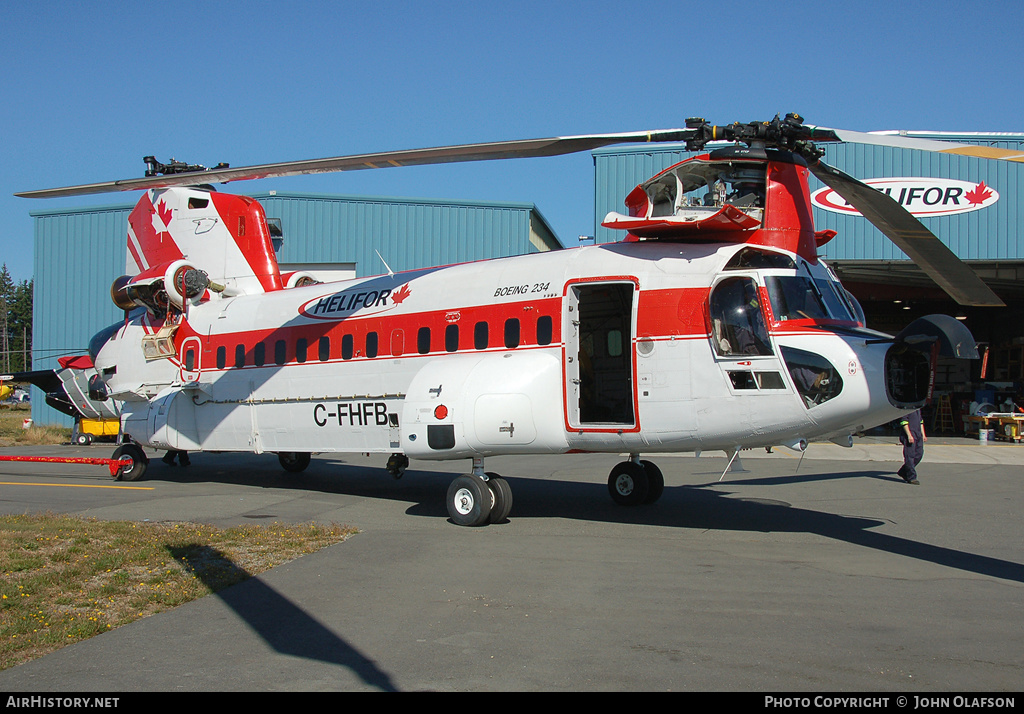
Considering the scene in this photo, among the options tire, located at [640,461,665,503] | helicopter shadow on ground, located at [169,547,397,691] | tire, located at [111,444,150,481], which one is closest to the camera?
helicopter shadow on ground, located at [169,547,397,691]

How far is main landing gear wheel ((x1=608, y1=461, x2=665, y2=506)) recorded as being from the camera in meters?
12.2

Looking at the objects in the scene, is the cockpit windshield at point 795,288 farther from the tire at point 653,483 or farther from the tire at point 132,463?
the tire at point 132,463

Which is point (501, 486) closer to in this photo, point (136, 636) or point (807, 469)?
point (136, 636)

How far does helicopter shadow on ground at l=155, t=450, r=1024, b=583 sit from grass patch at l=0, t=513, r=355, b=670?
315cm

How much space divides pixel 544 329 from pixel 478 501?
2.48m

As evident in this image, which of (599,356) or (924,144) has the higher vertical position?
(924,144)

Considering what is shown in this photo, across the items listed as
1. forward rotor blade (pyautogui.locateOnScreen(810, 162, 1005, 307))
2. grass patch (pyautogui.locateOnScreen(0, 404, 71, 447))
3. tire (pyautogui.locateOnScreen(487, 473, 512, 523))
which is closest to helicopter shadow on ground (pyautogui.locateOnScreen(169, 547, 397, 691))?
tire (pyautogui.locateOnScreen(487, 473, 512, 523))

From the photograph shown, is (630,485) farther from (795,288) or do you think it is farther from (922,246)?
(922,246)

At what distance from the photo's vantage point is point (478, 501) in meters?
10.4

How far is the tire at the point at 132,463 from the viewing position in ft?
52.8

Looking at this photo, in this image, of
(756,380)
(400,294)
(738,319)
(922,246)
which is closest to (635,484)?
(756,380)

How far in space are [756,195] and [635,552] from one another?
189 inches

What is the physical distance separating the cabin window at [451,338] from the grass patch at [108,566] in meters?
3.05

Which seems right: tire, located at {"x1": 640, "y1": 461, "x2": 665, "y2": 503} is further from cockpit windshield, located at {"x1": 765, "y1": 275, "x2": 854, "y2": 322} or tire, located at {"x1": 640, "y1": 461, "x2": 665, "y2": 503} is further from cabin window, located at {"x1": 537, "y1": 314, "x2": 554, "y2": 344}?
cockpit windshield, located at {"x1": 765, "y1": 275, "x2": 854, "y2": 322}
